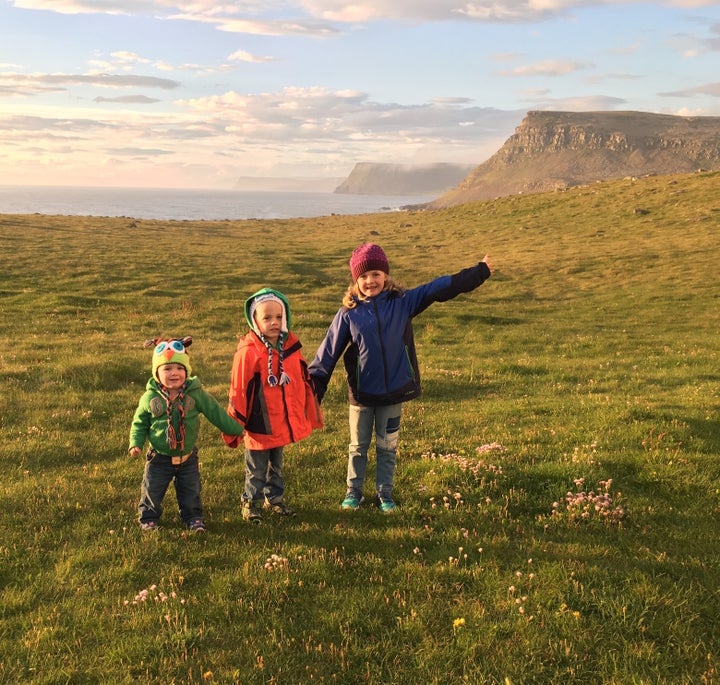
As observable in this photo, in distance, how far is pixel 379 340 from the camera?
7441 mm

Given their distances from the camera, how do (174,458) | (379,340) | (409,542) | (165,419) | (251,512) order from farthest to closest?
(251,512) → (379,340) → (174,458) → (165,419) → (409,542)

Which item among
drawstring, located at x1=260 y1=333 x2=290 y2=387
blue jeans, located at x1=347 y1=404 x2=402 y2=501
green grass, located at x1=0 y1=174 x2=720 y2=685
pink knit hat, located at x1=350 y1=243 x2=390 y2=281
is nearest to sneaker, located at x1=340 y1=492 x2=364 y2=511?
blue jeans, located at x1=347 y1=404 x2=402 y2=501

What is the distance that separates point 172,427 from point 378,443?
114 inches

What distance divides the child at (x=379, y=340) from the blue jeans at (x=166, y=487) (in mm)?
2150

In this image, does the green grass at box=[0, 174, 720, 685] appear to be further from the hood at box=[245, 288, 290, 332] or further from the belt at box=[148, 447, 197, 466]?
the hood at box=[245, 288, 290, 332]

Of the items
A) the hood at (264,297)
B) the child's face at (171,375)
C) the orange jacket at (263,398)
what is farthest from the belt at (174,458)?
the hood at (264,297)

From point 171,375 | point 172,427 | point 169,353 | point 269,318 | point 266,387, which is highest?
point 269,318

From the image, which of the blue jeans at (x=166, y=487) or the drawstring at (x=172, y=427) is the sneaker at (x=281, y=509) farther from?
the drawstring at (x=172, y=427)

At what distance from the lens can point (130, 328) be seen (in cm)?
2473

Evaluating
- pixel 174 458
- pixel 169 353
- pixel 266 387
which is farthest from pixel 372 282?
pixel 174 458

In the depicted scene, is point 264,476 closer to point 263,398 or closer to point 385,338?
point 263,398

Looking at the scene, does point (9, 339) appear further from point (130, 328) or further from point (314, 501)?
point (314, 501)

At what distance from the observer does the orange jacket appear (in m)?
7.34

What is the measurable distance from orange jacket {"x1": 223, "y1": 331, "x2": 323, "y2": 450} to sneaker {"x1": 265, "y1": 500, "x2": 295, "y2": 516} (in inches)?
38.4
